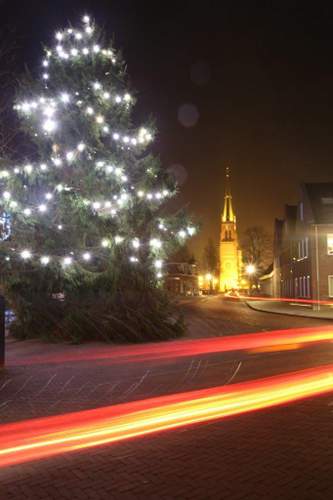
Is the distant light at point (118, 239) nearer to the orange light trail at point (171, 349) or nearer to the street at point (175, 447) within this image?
the orange light trail at point (171, 349)

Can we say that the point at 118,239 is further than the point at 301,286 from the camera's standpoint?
No

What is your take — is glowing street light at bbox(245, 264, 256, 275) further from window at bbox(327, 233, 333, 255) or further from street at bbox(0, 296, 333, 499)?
street at bbox(0, 296, 333, 499)

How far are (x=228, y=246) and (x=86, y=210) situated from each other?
133624mm

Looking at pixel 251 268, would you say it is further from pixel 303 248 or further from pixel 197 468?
pixel 197 468

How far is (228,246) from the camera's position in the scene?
146 m

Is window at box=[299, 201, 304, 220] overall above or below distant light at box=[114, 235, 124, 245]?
above

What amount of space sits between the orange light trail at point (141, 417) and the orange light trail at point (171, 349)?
4.39 m

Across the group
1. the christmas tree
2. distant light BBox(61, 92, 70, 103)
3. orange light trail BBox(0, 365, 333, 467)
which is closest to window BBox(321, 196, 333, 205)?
the christmas tree

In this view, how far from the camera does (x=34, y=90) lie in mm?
14656

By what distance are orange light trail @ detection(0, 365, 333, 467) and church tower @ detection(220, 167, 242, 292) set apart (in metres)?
131

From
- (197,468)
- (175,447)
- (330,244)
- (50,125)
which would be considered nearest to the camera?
(197,468)

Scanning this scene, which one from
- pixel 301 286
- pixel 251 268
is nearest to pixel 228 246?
pixel 251 268

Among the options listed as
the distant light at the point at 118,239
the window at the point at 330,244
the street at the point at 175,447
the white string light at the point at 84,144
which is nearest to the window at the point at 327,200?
the window at the point at 330,244

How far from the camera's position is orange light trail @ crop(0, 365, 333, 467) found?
5.51m
